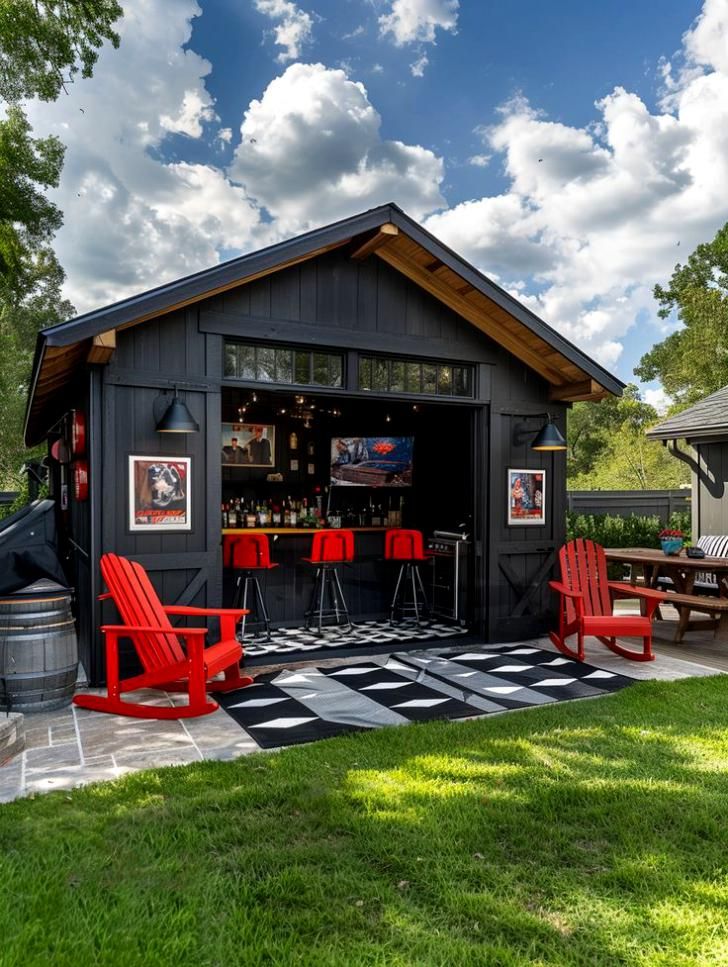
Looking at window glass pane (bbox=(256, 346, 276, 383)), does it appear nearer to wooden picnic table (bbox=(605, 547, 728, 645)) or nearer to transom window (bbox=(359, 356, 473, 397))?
transom window (bbox=(359, 356, 473, 397))

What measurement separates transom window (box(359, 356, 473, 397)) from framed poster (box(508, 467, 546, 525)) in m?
1.00

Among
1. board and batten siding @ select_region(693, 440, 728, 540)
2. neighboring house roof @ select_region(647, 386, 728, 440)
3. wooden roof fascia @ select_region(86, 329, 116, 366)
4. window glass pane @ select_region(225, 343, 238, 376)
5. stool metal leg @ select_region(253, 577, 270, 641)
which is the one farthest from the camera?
board and batten siding @ select_region(693, 440, 728, 540)

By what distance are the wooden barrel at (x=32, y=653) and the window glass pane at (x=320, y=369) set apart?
2.72 meters

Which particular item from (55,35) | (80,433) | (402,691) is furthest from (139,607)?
(55,35)

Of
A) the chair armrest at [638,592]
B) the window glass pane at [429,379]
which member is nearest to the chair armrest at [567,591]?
the chair armrest at [638,592]

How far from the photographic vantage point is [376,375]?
6.07m

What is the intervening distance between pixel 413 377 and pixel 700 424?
17.2 ft

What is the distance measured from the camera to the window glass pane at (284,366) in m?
5.64

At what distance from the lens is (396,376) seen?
243 inches

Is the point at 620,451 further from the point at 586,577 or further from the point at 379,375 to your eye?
the point at 379,375

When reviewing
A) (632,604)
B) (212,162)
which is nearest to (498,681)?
(632,604)

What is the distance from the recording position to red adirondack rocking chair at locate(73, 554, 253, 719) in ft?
13.7

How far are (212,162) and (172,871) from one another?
1804cm

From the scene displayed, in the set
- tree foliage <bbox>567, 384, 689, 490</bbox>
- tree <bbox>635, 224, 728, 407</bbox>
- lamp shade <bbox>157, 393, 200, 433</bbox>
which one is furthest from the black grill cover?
tree foliage <bbox>567, 384, 689, 490</bbox>
